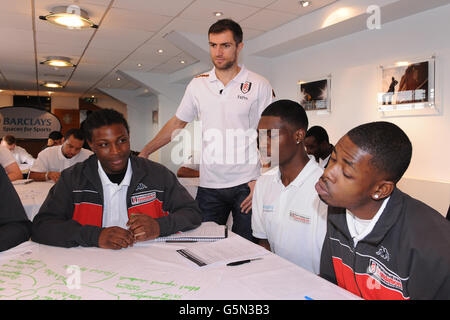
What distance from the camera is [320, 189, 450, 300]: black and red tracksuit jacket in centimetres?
94

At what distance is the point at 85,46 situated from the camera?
21.8 feet

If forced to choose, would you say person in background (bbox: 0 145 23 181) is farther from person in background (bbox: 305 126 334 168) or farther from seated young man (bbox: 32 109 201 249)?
person in background (bbox: 305 126 334 168)

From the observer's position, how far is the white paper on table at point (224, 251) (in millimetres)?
1252

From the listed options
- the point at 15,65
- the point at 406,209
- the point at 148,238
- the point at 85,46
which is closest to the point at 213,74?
the point at 148,238

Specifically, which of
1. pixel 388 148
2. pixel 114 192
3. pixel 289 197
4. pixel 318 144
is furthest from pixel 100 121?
pixel 318 144

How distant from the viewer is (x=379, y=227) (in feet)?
3.57

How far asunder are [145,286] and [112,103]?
15.5 metres

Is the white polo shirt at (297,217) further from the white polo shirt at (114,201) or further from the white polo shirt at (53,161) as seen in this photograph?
the white polo shirt at (53,161)

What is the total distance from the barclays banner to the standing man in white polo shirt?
12.3m

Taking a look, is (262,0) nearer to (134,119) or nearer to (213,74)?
(213,74)

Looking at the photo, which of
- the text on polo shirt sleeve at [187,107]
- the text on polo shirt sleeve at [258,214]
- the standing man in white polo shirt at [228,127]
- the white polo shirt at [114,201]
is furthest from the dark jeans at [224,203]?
the white polo shirt at [114,201]

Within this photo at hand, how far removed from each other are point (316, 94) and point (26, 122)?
37.1 feet

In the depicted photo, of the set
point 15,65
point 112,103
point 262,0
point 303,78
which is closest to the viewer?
point 262,0
